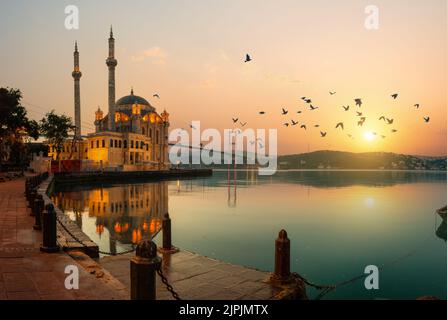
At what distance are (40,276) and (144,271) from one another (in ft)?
10.4

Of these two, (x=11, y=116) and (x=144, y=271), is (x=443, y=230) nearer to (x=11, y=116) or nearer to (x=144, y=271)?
(x=144, y=271)

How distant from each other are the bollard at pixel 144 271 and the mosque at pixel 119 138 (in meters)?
57.4

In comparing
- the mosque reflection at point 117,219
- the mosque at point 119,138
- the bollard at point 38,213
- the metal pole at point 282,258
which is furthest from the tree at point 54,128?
the metal pole at point 282,258

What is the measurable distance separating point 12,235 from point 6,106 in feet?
122

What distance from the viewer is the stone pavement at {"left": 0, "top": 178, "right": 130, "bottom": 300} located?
4.89 metres

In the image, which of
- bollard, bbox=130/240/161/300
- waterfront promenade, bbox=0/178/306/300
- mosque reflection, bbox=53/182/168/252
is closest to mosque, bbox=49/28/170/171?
mosque reflection, bbox=53/182/168/252

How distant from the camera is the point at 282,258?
6.16 meters

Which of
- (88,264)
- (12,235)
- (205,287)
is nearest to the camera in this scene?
(205,287)

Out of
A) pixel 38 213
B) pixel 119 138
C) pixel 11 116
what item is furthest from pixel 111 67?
pixel 38 213


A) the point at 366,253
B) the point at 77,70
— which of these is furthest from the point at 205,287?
the point at 77,70

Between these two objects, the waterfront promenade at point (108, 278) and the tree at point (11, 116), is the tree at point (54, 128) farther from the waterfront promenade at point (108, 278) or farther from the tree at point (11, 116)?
the waterfront promenade at point (108, 278)

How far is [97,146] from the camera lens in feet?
222
